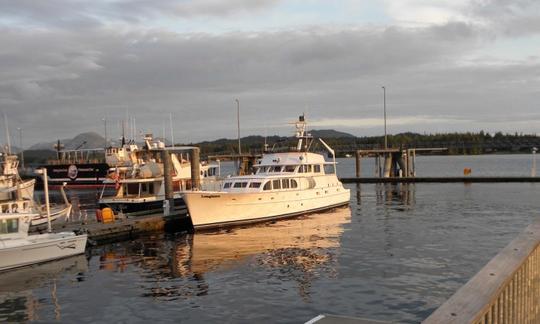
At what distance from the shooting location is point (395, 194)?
54.1 meters

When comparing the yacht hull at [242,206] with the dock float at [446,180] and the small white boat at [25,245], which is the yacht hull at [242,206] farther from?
the dock float at [446,180]

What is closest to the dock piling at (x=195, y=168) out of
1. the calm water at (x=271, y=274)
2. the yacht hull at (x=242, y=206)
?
the yacht hull at (x=242, y=206)

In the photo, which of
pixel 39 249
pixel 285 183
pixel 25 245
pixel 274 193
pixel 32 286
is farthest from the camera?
pixel 285 183

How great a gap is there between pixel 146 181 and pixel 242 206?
546 inches

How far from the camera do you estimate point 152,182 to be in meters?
44.9

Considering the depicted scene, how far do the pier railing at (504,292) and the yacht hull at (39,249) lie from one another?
20.5m

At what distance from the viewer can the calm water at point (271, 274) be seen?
51.4 ft

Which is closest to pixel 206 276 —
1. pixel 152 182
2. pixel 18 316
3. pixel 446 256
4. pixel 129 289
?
pixel 129 289

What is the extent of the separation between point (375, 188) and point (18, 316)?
2023 inches

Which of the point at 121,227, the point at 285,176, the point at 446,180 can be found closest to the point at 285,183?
the point at 285,176

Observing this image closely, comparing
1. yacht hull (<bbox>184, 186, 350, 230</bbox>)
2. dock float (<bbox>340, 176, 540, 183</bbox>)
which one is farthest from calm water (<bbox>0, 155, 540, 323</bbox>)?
dock float (<bbox>340, 176, 540, 183</bbox>)

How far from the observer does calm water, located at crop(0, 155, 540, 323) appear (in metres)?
15.7

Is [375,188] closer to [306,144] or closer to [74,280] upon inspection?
[306,144]

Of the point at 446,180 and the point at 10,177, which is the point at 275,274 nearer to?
the point at 10,177
